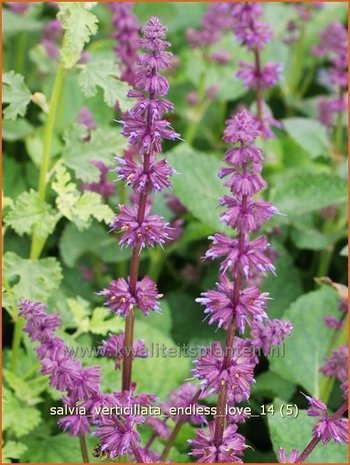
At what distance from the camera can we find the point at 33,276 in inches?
82.1

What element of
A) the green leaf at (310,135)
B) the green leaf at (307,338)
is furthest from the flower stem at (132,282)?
the green leaf at (310,135)

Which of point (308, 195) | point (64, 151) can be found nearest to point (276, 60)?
point (308, 195)

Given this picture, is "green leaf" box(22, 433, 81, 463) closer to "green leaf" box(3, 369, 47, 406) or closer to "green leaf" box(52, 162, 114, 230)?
"green leaf" box(3, 369, 47, 406)

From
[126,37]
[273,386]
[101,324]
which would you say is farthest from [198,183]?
[101,324]

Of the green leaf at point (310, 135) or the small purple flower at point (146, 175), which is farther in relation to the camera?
the green leaf at point (310, 135)

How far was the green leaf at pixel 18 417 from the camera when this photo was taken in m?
2.06

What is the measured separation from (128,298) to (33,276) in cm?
56

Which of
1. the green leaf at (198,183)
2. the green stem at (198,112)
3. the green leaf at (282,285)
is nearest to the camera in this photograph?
the green leaf at (198,183)

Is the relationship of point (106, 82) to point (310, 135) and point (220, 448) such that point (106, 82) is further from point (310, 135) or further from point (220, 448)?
point (310, 135)

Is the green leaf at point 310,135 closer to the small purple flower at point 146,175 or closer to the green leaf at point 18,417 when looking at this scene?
the green leaf at point 18,417

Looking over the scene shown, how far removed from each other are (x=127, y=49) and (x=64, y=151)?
0.41m

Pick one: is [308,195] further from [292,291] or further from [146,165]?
[146,165]

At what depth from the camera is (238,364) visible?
150 centimetres

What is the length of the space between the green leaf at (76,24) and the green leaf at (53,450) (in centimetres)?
97
